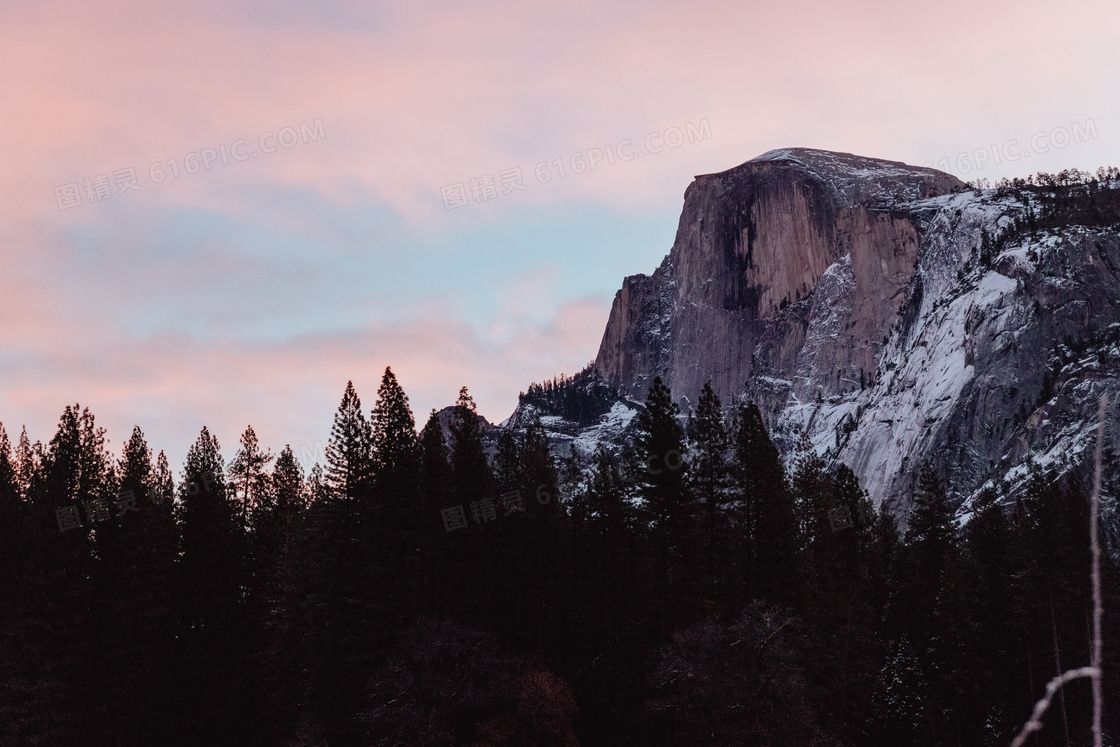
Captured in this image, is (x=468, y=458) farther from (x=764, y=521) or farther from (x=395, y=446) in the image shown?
(x=764, y=521)

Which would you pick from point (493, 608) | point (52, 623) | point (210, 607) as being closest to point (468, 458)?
point (493, 608)

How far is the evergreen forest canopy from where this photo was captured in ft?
132

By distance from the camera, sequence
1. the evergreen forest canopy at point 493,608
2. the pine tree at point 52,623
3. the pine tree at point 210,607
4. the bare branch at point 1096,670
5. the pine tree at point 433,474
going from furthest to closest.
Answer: the pine tree at point 210,607, the pine tree at point 433,474, the pine tree at point 52,623, the evergreen forest canopy at point 493,608, the bare branch at point 1096,670

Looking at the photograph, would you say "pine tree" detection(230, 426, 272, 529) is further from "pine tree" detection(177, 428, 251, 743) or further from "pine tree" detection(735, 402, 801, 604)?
"pine tree" detection(735, 402, 801, 604)

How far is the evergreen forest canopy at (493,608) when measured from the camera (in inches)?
1588

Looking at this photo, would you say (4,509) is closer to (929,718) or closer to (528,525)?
(528,525)

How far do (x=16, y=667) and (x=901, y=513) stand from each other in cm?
14422

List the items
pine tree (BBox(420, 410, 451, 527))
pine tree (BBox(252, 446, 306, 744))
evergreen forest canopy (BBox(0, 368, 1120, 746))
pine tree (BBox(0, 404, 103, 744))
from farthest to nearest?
1. pine tree (BBox(252, 446, 306, 744))
2. pine tree (BBox(420, 410, 451, 527))
3. pine tree (BBox(0, 404, 103, 744))
4. evergreen forest canopy (BBox(0, 368, 1120, 746))

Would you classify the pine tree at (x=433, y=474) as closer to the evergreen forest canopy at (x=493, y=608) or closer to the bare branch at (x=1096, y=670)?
the evergreen forest canopy at (x=493, y=608)

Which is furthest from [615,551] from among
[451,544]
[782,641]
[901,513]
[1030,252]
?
[1030,252]

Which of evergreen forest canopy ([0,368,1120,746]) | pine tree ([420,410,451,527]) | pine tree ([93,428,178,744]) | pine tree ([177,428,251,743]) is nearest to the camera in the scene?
evergreen forest canopy ([0,368,1120,746])

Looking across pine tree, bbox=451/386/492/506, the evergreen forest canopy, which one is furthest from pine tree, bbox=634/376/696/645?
pine tree, bbox=451/386/492/506

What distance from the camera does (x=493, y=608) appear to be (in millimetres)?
50562

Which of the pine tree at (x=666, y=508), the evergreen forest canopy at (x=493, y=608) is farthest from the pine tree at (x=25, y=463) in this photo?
the pine tree at (x=666, y=508)
